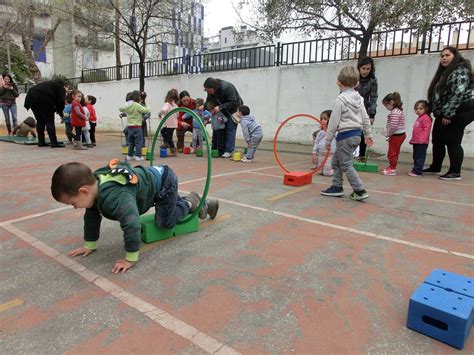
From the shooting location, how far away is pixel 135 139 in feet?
27.8

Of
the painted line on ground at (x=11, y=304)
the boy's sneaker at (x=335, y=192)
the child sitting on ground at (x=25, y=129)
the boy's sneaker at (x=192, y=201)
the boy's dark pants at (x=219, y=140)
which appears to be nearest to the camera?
the painted line on ground at (x=11, y=304)

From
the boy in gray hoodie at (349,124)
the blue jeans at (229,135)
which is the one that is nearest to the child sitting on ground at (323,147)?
the boy in gray hoodie at (349,124)

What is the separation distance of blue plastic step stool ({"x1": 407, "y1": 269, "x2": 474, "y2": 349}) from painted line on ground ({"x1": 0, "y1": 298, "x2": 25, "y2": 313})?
7.99 ft

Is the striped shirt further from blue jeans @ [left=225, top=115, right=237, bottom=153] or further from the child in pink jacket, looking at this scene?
blue jeans @ [left=225, top=115, right=237, bottom=153]

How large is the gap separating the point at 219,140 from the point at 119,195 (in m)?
6.76

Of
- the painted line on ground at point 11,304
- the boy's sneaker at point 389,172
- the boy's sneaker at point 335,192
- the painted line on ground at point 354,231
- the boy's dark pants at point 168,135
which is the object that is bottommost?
the painted line on ground at point 11,304

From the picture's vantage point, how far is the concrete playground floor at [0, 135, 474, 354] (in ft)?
6.56

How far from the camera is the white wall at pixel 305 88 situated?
9664 millimetres

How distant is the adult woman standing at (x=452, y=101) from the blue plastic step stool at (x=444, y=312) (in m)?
4.92

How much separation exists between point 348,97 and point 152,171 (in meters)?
2.96

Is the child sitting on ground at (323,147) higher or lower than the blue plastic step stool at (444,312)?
higher

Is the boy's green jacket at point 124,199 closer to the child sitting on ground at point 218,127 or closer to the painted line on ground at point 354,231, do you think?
the painted line on ground at point 354,231

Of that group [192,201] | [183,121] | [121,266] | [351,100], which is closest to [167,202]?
[192,201]

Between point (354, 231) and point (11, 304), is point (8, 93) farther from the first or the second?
point (354, 231)
